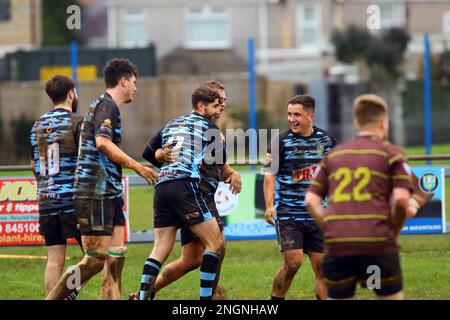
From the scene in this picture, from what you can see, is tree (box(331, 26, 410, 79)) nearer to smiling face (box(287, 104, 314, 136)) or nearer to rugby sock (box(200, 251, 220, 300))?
smiling face (box(287, 104, 314, 136))

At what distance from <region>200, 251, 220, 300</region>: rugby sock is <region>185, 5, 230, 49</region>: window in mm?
33554

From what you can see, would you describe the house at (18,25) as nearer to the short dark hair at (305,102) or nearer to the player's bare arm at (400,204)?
the short dark hair at (305,102)

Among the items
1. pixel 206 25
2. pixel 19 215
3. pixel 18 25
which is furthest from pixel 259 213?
pixel 18 25

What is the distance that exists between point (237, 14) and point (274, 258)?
30764 millimetres

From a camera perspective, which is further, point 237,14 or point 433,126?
point 237,14

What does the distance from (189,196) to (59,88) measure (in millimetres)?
1550

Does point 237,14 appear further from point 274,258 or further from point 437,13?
point 274,258

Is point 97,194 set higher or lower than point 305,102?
lower

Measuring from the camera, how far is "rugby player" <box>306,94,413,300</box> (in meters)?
6.85

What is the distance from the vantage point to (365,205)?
686 cm

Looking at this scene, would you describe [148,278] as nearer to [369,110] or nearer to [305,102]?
[305,102]

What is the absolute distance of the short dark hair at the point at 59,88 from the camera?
9.43 meters

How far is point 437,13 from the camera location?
4578 cm
